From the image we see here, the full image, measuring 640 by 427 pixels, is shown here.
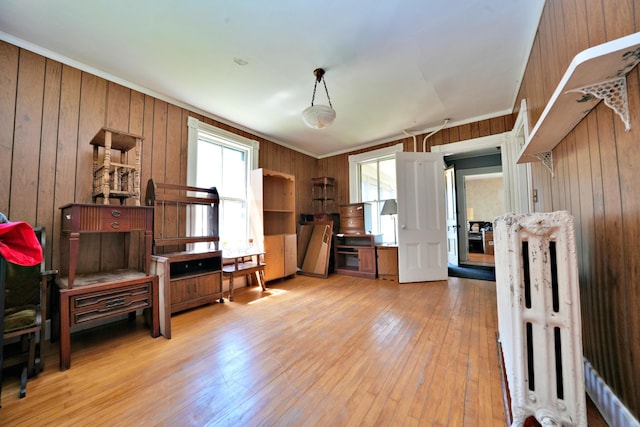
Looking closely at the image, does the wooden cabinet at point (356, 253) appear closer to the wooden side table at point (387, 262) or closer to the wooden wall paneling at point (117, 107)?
the wooden side table at point (387, 262)

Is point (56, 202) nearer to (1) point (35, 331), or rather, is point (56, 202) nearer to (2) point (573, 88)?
(1) point (35, 331)

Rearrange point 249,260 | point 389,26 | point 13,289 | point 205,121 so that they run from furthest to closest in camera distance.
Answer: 1. point 249,260
2. point 205,121
3. point 389,26
4. point 13,289

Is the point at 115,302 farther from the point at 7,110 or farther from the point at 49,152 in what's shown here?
the point at 7,110

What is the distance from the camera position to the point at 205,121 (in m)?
3.39

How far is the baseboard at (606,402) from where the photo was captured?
3.23ft

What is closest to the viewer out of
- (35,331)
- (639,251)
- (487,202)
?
(639,251)

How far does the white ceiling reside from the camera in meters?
1.82

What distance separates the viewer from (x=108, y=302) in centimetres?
183

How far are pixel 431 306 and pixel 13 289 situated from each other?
3.63 metres

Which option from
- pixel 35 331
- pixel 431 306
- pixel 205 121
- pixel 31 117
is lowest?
pixel 431 306

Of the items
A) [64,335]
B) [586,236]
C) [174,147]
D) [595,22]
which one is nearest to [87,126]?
[174,147]

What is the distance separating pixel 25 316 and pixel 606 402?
10.7 feet

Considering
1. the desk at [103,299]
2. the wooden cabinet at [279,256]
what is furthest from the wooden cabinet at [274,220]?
the desk at [103,299]

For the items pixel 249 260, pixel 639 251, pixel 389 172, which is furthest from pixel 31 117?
pixel 389 172
